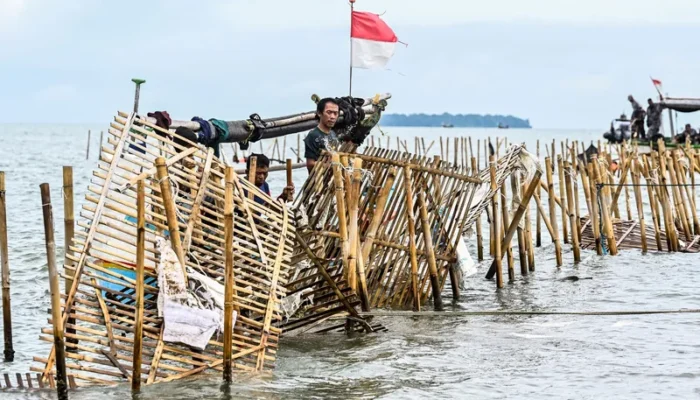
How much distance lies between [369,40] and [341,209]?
4.12 metres

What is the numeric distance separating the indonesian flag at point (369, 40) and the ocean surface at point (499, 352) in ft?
10.8

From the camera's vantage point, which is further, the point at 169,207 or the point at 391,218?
the point at 391,218

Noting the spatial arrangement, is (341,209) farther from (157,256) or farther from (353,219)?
(157,256)

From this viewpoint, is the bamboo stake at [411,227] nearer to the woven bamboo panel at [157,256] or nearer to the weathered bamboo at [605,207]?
the woven bamboo panel at [157,256]

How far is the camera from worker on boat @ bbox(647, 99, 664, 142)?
39000 millimetres

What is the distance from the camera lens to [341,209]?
9719 mm

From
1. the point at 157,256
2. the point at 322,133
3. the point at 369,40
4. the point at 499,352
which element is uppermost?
the point at 369,40

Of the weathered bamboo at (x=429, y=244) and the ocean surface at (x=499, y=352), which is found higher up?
the weathered bamboo at (x=429, y=244)

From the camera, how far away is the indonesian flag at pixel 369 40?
1320 cm

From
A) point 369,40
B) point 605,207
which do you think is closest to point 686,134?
point 605,207

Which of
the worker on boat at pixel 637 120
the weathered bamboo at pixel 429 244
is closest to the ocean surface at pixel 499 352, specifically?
the weathered bamboo at pixel 429 244

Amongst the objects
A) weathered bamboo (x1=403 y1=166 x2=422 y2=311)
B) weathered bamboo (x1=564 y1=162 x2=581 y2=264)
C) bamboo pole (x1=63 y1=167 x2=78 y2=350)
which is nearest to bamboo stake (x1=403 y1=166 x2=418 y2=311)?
weathered bamboo (x1=403 y1=166 x2=422 y2=311)

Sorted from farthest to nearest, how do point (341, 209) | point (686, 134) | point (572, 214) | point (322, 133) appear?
point (686, 134), point (572, 214), point (322, 133), point (341, 209)

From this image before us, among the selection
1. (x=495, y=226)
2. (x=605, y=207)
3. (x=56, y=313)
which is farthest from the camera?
(x=605, y=207)
